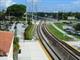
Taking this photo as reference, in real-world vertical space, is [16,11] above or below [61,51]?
below

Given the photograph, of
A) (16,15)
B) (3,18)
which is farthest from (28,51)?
(16,15)

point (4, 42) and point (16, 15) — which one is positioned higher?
point (4, 42)

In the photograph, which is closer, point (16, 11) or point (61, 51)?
point (61, 51)

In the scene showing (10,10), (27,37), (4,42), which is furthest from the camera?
(10,10)

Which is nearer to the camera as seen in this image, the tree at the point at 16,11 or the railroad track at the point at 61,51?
the railroad track at the point at 61,51

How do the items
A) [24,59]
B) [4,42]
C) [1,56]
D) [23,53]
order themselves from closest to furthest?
1. [1,56]
2. [4,42]
3. [24,59]
4. [23,53]

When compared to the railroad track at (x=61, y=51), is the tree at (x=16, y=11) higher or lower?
lower

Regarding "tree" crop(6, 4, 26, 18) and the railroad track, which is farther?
"tree" crop(6, 4, 26, 18)

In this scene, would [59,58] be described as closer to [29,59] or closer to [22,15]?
[29,59]

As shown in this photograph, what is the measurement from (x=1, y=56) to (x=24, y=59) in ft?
43.2

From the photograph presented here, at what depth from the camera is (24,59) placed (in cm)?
2864

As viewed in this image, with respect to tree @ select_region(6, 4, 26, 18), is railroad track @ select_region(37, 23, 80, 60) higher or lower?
higher

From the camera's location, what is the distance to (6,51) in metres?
16.1

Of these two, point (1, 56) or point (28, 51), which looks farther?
point (28, 51)
